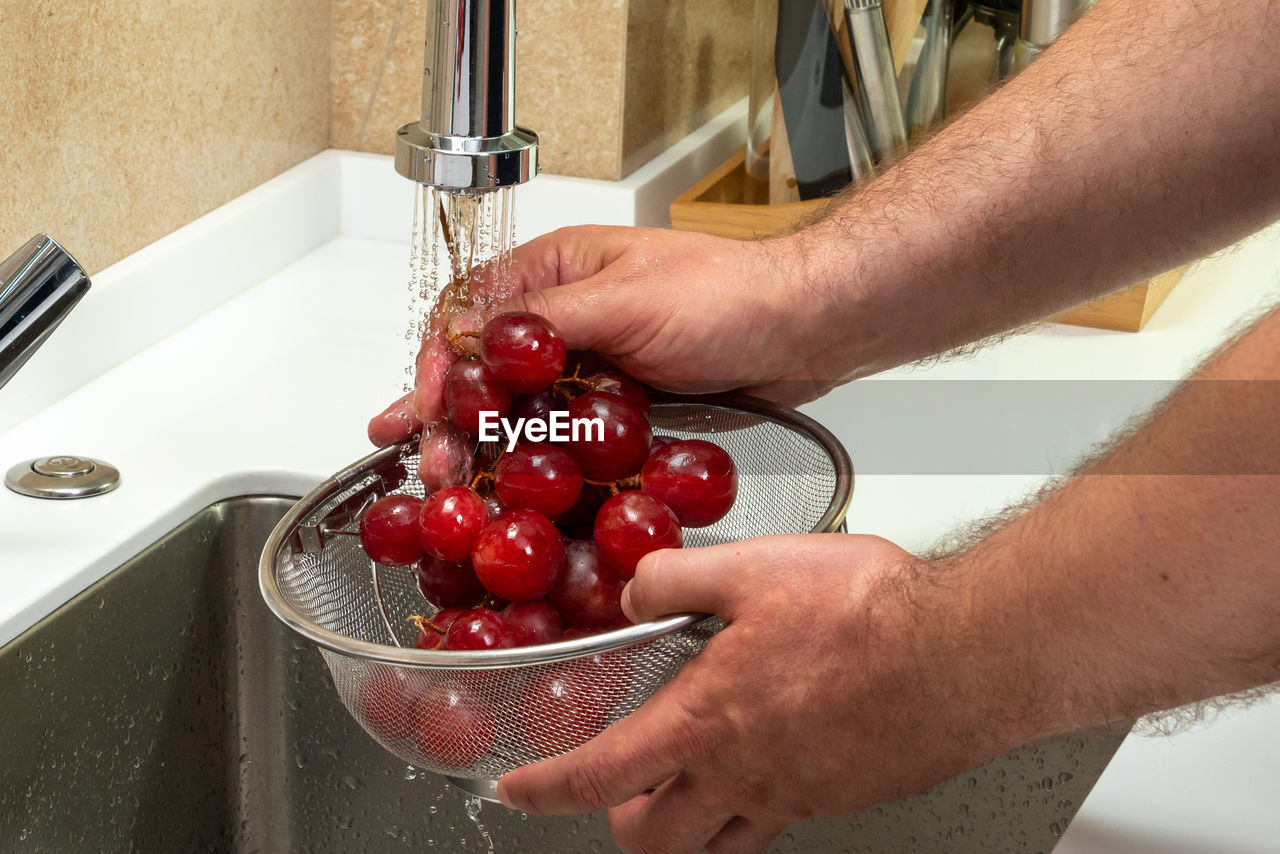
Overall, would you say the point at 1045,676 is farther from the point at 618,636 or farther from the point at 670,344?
the point at 670,344

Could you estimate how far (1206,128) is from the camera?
2.63 ft

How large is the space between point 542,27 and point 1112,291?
2.11ft

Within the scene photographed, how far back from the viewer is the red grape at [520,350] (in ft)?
2.52

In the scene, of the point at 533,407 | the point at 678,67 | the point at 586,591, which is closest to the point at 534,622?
the point at 586,591

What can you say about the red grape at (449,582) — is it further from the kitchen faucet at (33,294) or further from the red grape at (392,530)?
the kitchen faucet at (33,294)

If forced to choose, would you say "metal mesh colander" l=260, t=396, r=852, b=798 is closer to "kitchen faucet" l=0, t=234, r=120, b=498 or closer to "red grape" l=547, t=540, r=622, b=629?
"red grape" l=547, t=540, r=622, b=629

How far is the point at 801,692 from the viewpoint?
676mm

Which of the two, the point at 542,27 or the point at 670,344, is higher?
the point at 542,27

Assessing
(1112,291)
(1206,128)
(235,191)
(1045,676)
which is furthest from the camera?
(235,191)

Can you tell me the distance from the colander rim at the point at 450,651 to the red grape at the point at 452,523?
0.22 ft

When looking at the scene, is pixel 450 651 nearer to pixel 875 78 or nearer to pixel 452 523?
pixel 452 523

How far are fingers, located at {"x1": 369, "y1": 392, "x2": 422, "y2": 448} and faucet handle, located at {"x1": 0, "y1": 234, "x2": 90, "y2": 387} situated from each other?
199 mm

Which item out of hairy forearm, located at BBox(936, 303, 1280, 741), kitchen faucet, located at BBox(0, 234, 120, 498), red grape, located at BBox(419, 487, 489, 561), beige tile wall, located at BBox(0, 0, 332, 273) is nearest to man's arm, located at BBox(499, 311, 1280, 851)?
hairy forearm, located at BBox(936, 303, 1280, 741)

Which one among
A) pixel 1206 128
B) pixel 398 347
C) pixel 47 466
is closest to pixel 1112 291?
pixel 1206 128
